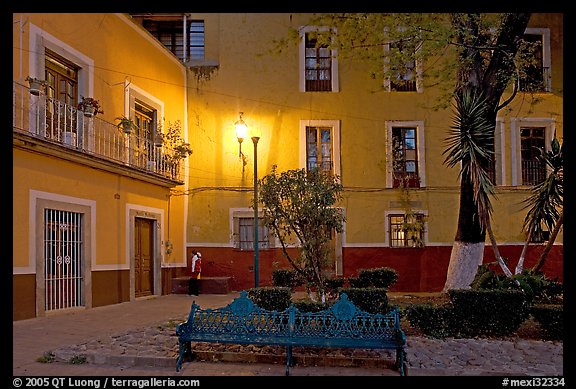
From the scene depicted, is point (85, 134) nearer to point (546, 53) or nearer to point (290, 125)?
point (290, 125)

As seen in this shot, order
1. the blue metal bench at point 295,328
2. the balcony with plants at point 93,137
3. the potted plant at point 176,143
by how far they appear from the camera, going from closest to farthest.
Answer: the blue metal bench at point 295,328
the balcony with plants at point 93,137
the potted plant at point 176,143

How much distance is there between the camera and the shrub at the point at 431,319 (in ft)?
28.1

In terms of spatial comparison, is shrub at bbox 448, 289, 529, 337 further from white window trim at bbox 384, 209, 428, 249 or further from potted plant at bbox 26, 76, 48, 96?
white window trim at bbox 384, 209, 428, 249

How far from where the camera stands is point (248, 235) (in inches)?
723

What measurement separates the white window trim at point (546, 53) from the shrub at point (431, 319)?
12391 millimetres

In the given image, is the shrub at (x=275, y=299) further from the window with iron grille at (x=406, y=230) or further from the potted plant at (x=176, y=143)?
the window with iron grille at (x=406, y=230)

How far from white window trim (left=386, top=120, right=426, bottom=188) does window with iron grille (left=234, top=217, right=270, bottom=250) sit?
424 cm

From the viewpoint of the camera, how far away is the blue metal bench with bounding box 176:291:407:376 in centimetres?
680

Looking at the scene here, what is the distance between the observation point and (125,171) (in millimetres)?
14414

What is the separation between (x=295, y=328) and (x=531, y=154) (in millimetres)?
13960

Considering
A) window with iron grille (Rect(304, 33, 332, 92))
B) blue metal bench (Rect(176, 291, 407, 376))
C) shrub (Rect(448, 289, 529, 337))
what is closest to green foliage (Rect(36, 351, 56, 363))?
blue metal bench (Rect(176, 291, 407, 376))

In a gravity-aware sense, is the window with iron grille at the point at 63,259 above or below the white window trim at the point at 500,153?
below

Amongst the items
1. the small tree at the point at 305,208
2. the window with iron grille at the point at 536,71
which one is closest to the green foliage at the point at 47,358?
the small tree at the point at 305,208
